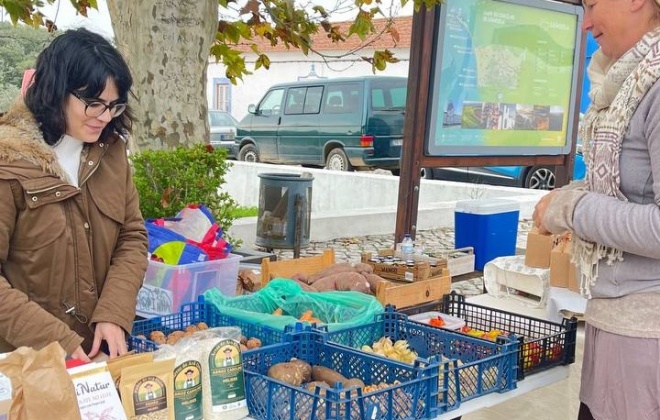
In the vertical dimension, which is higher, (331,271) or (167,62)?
Answer: (167,62)

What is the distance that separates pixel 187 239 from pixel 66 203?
135cm

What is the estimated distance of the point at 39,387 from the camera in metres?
1.64

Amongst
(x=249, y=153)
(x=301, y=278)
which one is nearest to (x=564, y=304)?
(x=301, y=278)

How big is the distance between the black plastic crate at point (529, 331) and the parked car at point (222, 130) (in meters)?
15.0

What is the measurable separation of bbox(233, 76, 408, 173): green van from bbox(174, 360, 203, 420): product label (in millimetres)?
12149

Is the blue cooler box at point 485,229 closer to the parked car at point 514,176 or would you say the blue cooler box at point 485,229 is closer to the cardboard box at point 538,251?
the cardboard box at point 538,251

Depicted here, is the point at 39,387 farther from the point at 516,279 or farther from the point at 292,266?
the point at 516,279

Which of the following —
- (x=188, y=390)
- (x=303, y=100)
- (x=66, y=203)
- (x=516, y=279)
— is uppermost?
(x=303, y=100)

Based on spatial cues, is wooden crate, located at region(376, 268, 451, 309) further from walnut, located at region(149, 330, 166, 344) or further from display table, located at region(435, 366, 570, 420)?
walnut, located at region(149, 330, 166, 344)

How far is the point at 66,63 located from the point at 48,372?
98 cm

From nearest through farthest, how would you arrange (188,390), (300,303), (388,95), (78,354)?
(188,390) → (78,354) → (300,303) → (388,95)

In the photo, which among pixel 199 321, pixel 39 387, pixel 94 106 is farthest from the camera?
pixel 199 321

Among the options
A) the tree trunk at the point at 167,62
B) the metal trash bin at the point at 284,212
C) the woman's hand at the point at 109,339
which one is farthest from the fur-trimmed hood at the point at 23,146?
the metal trash bin at the point at 284,212

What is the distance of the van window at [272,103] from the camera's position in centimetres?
1608
